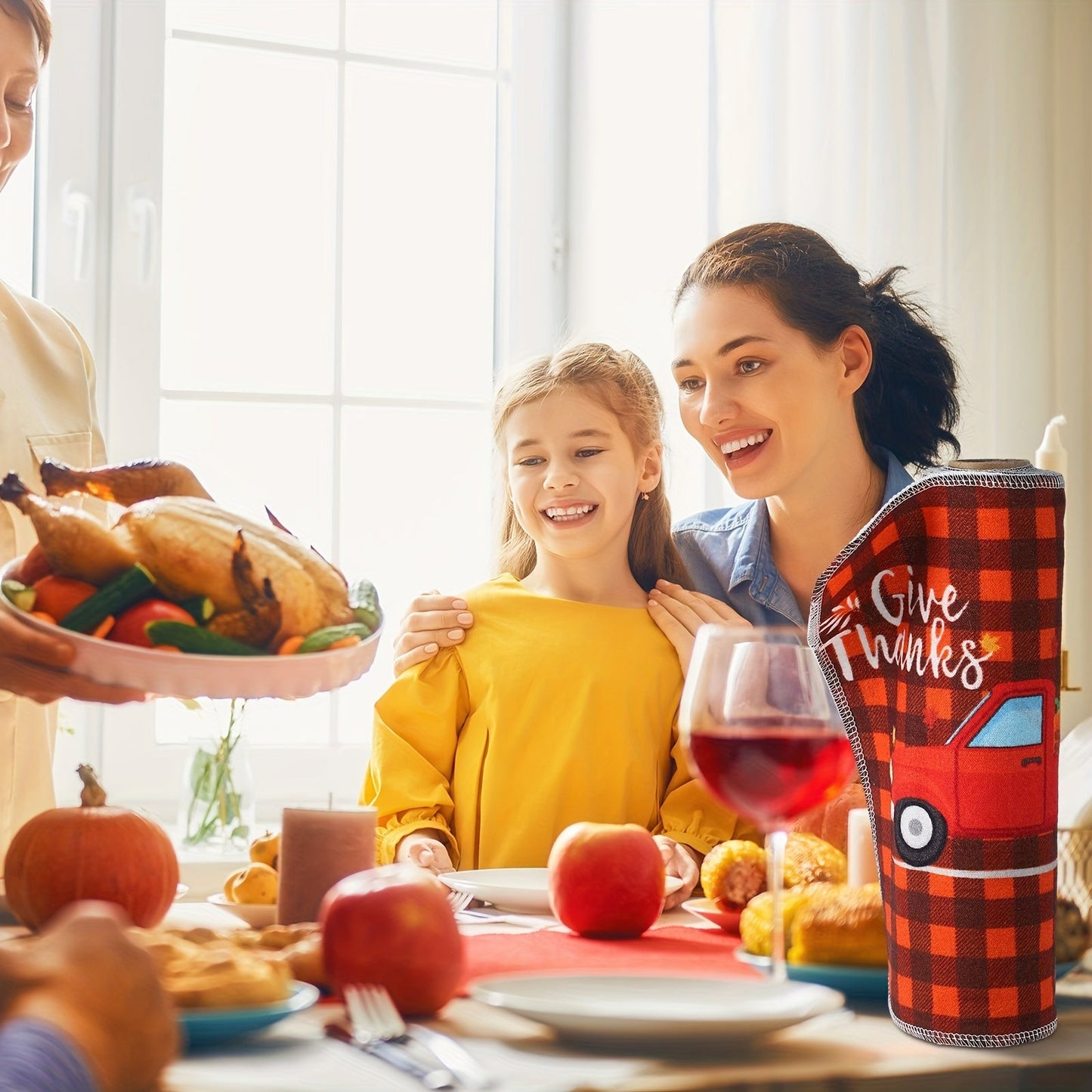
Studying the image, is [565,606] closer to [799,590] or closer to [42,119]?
[799,590]

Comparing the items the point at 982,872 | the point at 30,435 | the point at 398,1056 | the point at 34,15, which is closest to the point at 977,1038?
the point at 982,872

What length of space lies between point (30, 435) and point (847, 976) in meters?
1.26

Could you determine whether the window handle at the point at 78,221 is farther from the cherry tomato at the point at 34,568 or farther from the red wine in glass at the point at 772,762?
the red wine in glass at the point at 772,762

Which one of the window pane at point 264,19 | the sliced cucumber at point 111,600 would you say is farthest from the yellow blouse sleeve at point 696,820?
the window pane at point 264,19

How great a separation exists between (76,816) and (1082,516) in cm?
221

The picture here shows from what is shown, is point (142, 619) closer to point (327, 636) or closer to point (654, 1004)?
point (327, 636)

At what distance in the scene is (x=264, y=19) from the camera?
266cm

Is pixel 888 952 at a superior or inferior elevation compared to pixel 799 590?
inferior

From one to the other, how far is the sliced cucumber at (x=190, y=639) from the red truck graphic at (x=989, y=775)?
1.43 ft

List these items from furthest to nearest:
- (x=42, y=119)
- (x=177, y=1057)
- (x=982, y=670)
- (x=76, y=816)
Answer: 1. (x=42, y=119)
2. (x=76, y=816)
3. (x=982, y=670)
4. (x=177, y=1057)

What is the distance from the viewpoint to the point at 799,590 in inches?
74.6

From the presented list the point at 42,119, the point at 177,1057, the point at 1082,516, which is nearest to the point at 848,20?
the point at 1082,516

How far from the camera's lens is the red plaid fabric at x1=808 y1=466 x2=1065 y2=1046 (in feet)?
2.45

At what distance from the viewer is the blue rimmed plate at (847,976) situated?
0.84 meters
